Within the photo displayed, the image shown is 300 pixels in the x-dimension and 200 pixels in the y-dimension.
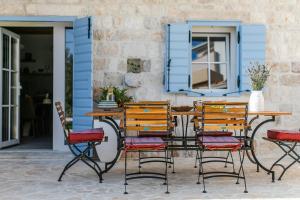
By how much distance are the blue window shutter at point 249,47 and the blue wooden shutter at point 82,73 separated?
91.4 inches

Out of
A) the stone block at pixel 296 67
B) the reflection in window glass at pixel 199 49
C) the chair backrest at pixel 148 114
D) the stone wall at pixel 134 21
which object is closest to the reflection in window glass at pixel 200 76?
the reflection in window glass at pixel 199 49

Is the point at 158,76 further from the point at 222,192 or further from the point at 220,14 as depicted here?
the point at 222,192

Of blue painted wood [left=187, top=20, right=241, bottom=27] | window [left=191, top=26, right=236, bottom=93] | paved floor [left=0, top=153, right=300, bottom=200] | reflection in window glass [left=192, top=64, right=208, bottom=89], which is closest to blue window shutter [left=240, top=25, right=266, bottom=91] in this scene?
blue painted wood [left=187, top=20, right=241, bottom=27]

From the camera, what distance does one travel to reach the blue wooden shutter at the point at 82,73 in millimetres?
6285

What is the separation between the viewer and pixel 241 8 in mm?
6941

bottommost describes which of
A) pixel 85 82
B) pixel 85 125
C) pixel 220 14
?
pixel 85 125

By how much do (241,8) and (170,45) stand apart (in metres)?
1.30

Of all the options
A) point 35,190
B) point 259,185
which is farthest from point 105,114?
point 259,185

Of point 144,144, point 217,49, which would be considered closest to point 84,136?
point 144,144

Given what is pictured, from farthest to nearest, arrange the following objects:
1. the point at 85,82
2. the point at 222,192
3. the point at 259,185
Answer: the point at 85,82 < the point at 259,185 < the point at 222,192

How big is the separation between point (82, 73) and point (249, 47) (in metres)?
2.58

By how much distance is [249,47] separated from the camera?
22.3 feet

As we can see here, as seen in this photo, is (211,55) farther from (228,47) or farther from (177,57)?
(177,57)

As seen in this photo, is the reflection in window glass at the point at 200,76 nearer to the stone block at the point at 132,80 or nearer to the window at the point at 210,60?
the window at the point at 210,60
